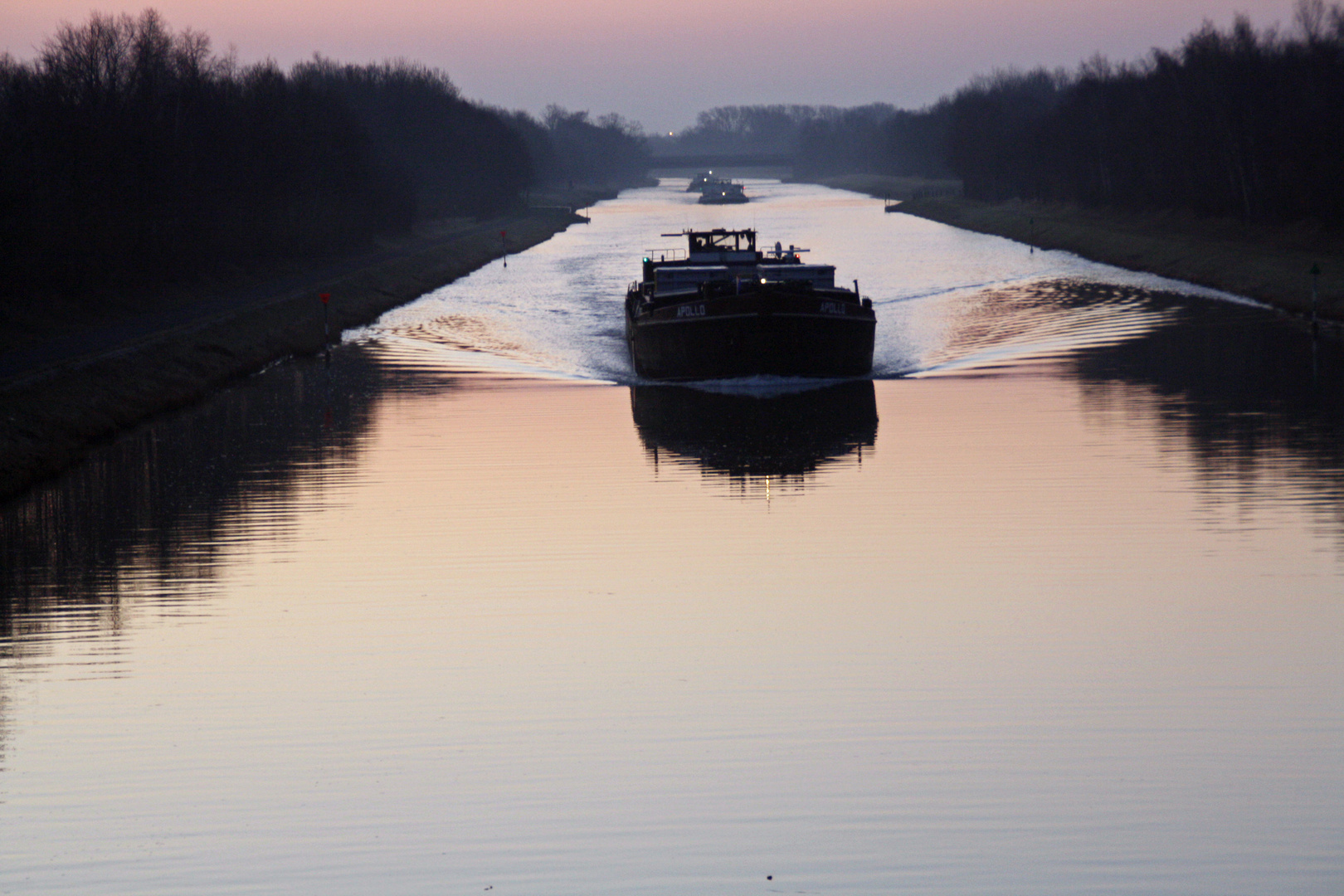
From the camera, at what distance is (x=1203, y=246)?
71.8 m

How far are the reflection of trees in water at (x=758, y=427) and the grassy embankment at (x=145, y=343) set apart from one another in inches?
421

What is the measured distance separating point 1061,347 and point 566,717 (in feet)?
116

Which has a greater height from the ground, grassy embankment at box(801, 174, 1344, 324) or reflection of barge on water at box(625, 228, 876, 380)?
grassy embankment at box(801, 174, 1344, 324)

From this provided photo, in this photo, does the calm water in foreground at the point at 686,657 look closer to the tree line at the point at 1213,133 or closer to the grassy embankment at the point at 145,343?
the grassy embankment at the point at 145,343

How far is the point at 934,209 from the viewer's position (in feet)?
464

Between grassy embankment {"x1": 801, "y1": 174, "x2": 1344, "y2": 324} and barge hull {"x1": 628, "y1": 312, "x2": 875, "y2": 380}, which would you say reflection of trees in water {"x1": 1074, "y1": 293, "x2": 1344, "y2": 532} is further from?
barge hull {"x1": 628, "y1": 312, "x2": 875, "y2": 380}

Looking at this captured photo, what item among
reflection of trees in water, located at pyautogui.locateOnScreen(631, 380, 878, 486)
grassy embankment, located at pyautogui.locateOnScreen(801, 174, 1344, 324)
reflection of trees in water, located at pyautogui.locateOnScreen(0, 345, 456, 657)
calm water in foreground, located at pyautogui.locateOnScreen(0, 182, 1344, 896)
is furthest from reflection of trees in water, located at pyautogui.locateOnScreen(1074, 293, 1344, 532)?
reflection of trees in water, located at pyautogui.locateOnScreen(0, 345, 456, 657)

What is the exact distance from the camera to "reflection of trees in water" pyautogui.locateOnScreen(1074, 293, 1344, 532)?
2561 centimetres

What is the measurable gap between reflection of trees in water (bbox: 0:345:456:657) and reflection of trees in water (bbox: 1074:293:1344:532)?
14.8 m

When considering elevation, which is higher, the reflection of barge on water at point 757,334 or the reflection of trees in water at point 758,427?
the reflection of barge on water at point 757,334

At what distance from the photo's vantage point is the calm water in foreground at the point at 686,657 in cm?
1031

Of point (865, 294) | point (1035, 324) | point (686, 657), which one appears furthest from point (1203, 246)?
point (686, 657)

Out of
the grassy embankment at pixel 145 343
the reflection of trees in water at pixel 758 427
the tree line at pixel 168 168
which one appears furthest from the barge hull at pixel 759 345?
the tree line at pixel 168 168

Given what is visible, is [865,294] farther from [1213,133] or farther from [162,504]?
[162,504]
